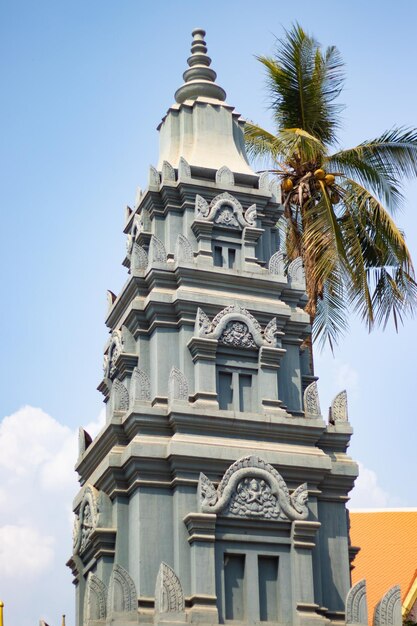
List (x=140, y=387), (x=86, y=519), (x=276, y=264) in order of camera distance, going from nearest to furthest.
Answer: (x=140, y=387), (x=86, y=519), (x=276, y=264)

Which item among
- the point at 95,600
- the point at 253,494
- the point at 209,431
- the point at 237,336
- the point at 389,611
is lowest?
the point at 389,611

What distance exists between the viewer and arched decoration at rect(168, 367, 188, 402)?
72.1 ft

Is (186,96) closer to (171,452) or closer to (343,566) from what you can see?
(171,452)

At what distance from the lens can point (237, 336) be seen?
75.8ft

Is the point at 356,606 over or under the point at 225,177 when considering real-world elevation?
under

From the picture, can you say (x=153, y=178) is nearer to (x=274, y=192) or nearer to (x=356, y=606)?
(x=274, y=192)

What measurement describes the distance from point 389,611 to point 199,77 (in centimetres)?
1246

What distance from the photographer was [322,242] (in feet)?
88.7

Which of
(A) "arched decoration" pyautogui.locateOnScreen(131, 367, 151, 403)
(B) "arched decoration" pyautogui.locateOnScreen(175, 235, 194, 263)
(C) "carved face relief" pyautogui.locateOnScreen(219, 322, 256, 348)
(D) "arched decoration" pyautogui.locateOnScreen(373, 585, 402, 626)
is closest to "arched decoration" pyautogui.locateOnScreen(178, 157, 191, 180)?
(B) "arched decoration" pyautogui.locateOnScreen(175, 235, 194, 263)

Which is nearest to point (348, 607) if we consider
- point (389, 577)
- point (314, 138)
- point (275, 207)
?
point (275, 207)

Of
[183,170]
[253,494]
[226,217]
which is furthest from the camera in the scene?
[183,170]

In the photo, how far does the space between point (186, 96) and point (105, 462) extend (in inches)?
351

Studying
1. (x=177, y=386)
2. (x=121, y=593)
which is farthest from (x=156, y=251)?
(x=121, y=593)

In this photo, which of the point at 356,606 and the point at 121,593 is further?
the point at 356,606
